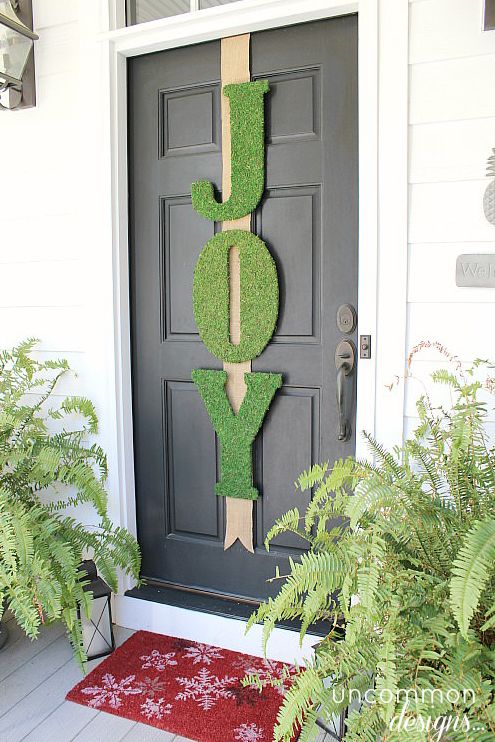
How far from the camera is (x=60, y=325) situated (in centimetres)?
238

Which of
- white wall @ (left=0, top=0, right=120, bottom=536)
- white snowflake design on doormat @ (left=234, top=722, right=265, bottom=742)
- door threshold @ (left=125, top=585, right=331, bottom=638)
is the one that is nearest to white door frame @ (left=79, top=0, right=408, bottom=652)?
white wall @ (left=0, top=0, right=120, bottom=536)

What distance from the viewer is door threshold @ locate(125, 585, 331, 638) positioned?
2096mm

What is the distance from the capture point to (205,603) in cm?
227

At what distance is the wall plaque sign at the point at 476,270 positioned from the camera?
1753 mm

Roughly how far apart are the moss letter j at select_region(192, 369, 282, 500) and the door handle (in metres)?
0.22

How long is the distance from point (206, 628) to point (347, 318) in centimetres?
122

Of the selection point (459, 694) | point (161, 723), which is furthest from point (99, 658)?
point (459, 694)

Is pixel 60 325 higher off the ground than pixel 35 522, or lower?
higher

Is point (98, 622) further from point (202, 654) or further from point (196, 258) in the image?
point (196, 258)

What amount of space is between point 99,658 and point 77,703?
0.75 feet

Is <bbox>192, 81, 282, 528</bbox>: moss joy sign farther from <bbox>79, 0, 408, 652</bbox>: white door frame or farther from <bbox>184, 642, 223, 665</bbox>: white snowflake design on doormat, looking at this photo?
<bbox>184, 642, 223, 665</bbox>: white snowflake design on doormat

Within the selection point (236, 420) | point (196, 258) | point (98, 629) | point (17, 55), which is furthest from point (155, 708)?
point (17, 55)

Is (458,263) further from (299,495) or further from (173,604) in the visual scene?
(173,604)

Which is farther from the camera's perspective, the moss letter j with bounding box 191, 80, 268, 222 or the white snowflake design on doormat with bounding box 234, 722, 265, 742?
the moss letter j with bounding box 191, 80, 268, 222
